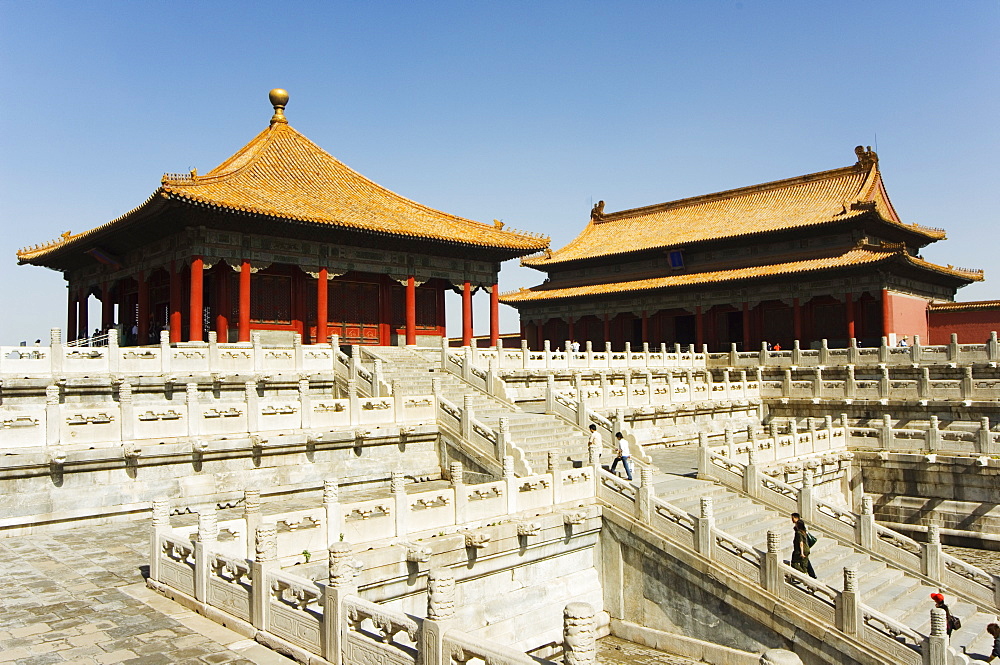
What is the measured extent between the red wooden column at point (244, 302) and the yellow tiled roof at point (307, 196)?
216 centimetres

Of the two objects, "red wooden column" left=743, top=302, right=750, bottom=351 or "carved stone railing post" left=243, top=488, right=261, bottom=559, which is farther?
"red wooden column" left=743, top=302, right=750, bottom=351

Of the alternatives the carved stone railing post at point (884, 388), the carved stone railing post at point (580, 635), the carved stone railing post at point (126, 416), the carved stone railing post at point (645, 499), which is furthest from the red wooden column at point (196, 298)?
the carved stone railing post at point (884, 388)

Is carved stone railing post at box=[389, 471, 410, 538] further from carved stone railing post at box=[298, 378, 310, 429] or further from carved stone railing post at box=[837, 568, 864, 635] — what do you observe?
carved stone railing post at box=[837, 568, 864, 635]

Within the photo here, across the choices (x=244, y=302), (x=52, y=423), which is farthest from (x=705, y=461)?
(x=244, y=302)

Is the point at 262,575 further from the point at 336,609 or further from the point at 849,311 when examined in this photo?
the point at 849,311

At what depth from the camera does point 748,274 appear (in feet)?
127

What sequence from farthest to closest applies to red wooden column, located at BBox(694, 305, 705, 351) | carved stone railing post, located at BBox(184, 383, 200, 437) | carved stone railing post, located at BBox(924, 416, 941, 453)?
red wooden column, located at BBox(694, 305, 705, 351) → carved stone railing post, located at BBox(924, 416, 941, 453) → carved stone railing post, located at BBox(184, 383, 200, 437)

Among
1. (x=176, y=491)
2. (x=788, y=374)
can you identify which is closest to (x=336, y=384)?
(x=176, y=491)

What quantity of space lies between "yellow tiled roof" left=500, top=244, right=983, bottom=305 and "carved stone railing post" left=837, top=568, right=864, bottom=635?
24.7 m

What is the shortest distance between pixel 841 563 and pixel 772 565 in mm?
3724

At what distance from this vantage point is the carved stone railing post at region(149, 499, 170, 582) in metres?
10.8

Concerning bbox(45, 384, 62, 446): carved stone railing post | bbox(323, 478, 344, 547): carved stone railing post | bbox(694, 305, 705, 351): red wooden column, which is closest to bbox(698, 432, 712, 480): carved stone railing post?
bbox(323, 478, 344, 547): carved stone railing post

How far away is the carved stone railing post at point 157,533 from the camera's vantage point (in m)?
10.8

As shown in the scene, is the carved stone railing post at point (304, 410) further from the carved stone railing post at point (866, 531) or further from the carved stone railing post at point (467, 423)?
the carved stone railing post at point (866, 531)
